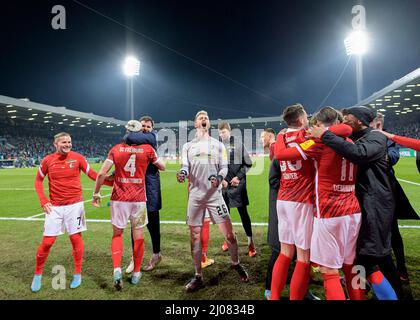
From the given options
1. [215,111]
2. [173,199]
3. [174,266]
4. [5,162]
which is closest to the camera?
[174,266]

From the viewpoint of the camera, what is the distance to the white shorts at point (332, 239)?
2.51 meters

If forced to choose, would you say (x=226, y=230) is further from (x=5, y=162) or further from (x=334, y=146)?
(x=5, y=162)

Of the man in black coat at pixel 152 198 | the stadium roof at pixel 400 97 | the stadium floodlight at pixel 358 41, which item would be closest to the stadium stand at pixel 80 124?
the stadium roof at pixel 400 97

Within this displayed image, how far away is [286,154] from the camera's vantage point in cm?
266

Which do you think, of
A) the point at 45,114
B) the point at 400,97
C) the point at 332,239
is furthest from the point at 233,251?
the point at 45,114

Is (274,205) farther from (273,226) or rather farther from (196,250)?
(196,250)

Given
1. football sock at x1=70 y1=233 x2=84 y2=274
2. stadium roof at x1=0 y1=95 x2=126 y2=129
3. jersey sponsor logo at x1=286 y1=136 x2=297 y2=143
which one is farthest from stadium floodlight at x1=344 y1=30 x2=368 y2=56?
stadium roof at x1=0 y1=95 x2=126 y2=129

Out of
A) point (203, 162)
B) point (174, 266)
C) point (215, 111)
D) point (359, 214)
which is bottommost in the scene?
point (174, 266)

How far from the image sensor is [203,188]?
381cm

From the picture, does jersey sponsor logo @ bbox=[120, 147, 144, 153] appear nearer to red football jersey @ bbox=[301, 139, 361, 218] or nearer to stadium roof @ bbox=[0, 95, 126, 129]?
red football jersey @ bbox=[301, 139, 361, 218]

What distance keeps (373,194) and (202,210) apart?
6.69ft

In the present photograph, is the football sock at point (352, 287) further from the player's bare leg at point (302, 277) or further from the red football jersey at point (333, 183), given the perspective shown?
the red football jersey at point (333, 183)

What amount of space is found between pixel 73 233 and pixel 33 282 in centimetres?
78

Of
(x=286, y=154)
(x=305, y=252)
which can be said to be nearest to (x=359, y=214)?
(x=305, y=252)
